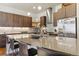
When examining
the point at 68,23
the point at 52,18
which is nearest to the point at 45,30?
the point at 52,18

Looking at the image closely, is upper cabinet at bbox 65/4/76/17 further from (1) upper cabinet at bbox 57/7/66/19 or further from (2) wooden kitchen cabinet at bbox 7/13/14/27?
(2) wooden kitchen cabinet at bbox 7/13/14/27

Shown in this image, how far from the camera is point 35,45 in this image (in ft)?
4.86

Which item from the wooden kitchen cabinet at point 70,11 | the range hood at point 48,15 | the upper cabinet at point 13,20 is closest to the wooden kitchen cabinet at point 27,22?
the upper cabinet at point 13,20

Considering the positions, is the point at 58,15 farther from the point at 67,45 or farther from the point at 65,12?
the point at 67,45

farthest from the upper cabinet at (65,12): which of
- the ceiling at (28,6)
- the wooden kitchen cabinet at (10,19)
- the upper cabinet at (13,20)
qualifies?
the wooden kitchen cabinet at (10,19)

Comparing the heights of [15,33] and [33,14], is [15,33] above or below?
below

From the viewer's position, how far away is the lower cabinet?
1427mm

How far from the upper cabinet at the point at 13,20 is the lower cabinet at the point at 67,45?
47 centimetres

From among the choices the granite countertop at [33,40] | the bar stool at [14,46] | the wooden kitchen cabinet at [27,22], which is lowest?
the bar stool at [14,46]

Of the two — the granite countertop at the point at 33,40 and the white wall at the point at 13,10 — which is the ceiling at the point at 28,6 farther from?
the granite countertop at the point at 33,40

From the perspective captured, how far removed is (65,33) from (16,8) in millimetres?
728

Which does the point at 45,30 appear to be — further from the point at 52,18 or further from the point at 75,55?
the point at 75,55

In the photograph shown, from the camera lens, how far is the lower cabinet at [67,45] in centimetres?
143

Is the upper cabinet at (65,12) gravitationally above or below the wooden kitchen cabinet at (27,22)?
above
